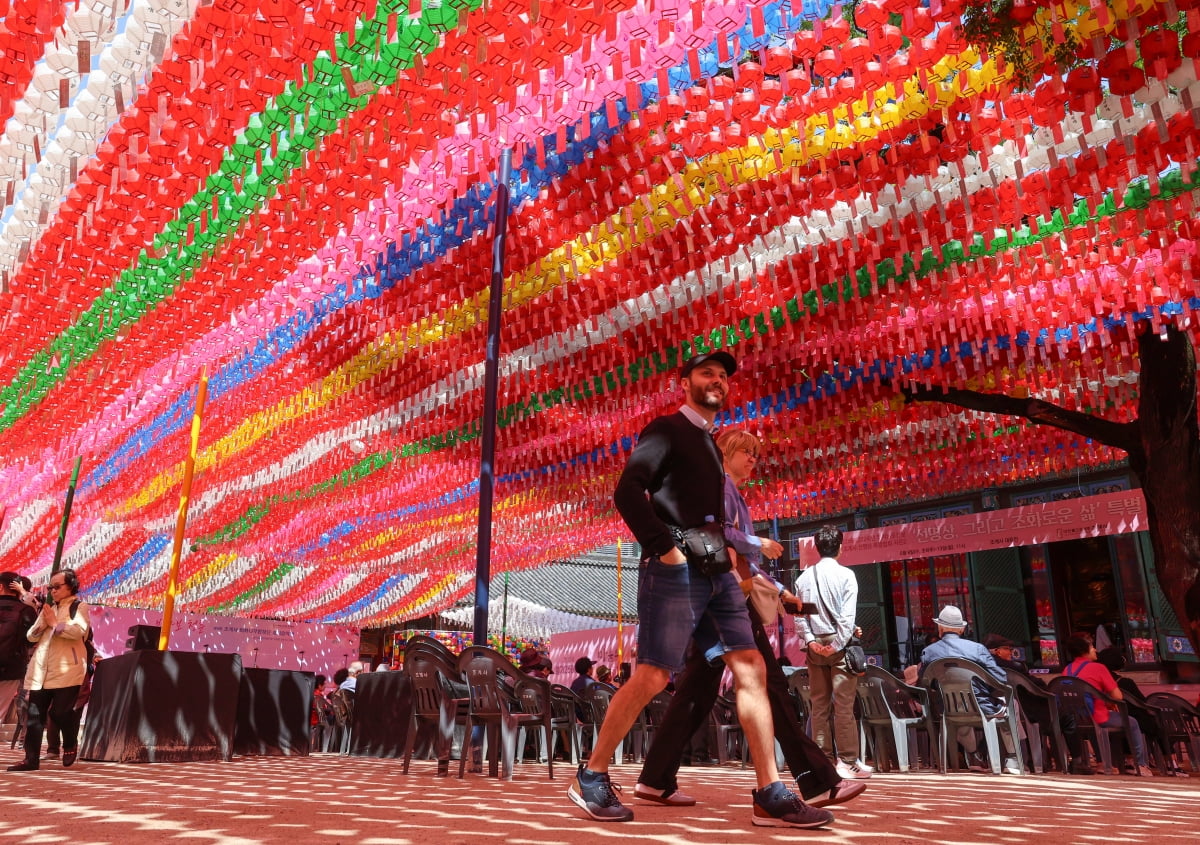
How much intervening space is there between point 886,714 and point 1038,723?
130cm

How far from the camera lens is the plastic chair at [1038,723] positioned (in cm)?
720

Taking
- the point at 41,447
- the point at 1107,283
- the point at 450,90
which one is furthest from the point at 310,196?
the point at 41,447

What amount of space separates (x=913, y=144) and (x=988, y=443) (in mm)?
6379

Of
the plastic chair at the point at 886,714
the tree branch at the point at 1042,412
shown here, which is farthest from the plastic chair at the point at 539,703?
the tree branch at the point at 1042,412

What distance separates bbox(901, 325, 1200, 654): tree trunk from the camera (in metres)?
7.02

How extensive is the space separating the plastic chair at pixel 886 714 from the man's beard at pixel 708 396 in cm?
466

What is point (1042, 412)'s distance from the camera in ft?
27.4

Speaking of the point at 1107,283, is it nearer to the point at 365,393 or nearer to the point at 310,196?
the point at 310,196

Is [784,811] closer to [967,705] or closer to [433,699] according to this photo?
[433,699]

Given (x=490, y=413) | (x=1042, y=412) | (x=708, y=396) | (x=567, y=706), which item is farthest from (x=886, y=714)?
(x=708, y=396)

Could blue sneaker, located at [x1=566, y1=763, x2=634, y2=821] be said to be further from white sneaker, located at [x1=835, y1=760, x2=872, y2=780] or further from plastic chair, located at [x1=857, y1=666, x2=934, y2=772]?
Answer: plastic chair, located at [x1=857, y1=666, x2=934, y2=772]

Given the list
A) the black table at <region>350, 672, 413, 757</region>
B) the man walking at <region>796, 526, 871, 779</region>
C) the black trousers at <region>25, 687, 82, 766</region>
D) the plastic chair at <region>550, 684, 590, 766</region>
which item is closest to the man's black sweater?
the man walking at <region>796, 526, 871, 779</region>

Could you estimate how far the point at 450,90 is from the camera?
4609mm

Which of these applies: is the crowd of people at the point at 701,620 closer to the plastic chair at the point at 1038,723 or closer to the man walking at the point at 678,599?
the man walking at the point at 678,599
